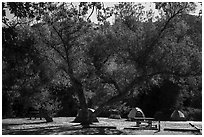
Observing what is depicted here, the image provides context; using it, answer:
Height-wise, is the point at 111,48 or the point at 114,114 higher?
the point at 111,48

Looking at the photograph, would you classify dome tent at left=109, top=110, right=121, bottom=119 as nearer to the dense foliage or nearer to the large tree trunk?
the dense foliage

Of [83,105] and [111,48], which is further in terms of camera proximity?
[83,105]

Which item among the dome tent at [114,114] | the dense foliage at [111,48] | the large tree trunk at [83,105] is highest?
the dense foliage at [111,48]

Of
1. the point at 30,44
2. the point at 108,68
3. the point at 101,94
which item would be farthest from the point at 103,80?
the point at 30,44

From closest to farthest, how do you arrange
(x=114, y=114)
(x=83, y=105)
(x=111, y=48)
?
(x=111, y=48) → (x=83, y=105) → (x=114, y=114)

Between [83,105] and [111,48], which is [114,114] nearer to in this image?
[83,105]

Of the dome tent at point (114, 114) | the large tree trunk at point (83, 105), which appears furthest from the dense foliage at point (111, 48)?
the dome tent at point (114, 114)

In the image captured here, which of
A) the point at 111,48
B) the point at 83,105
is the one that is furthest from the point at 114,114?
the point at 111,48

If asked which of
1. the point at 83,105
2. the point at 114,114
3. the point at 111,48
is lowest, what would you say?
the point at 114,114

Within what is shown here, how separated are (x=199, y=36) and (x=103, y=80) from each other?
158 inches

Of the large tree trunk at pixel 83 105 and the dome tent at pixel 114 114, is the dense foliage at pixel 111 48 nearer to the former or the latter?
the large tree trunk at pixel 83 105

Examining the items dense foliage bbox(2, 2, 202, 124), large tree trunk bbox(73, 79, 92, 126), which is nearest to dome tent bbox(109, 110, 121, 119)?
dense foliage bbox(2, 2, 202, 124)

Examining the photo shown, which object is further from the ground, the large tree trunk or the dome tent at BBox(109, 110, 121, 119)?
the large tree trunk

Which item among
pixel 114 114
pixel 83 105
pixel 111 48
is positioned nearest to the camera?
pixel 111 48
